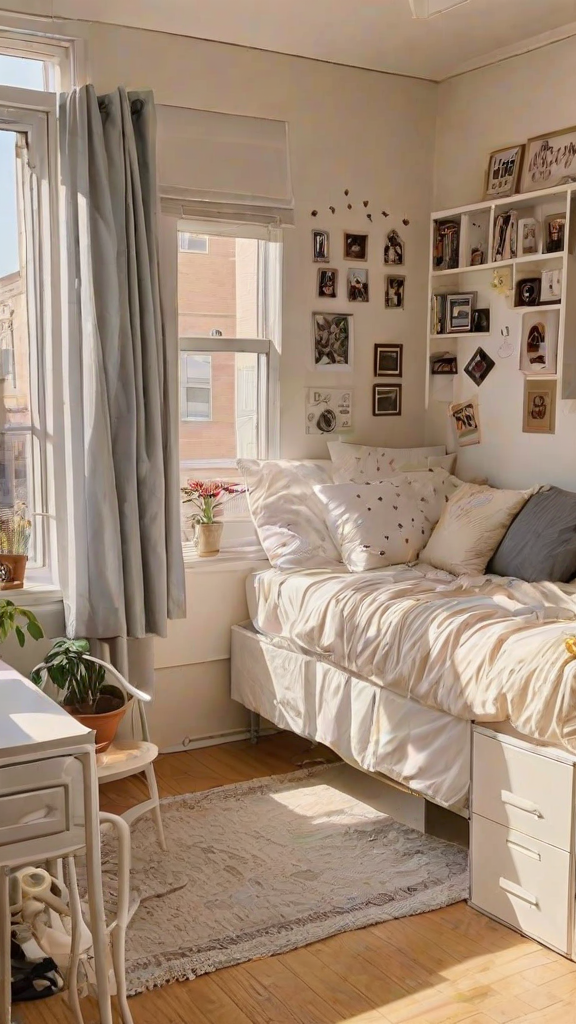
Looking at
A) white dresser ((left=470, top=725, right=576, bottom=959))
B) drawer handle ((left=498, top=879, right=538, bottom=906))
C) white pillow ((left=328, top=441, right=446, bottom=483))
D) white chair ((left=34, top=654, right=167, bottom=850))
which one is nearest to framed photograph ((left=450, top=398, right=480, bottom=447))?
white pillow ((left=328, top=441, right=446, bottom=483))

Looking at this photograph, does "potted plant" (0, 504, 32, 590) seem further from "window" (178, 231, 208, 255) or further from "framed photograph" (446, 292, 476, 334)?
"framed photograph" (446, 292, 476, 334)

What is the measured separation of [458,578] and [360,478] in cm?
71

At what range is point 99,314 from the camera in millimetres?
3172

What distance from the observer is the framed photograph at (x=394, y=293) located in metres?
4.07

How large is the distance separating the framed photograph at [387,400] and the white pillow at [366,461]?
0.20 m

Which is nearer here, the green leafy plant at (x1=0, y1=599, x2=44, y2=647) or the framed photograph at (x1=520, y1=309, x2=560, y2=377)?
the green leafy plant at (x1=0, y1=599, x2=44, y2=647)

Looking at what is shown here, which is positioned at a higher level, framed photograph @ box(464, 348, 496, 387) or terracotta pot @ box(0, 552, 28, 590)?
framed photograph @ box(464, 348, 496, 387)

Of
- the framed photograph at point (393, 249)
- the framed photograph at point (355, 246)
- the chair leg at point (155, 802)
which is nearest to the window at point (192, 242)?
the framed photograph at point (355, 246)

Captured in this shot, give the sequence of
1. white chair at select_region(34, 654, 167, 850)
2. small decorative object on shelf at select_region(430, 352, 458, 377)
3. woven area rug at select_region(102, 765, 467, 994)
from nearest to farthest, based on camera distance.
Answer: woven area rug at select_region(102, 765, 467, 994)
white chair at select_region(34, 654, 167, 850)
small decorative object on shelf at select_region(430, 352, 458, 377)

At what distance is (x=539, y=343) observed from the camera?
3611 mm

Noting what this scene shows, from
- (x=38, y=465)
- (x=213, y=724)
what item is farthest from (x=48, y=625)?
(x=213, y=724)

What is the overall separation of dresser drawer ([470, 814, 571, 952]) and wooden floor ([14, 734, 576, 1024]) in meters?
0.04

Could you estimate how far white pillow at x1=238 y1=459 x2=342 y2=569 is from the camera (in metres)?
3.61

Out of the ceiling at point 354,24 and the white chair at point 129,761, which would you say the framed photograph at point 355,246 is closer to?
the ceiling at point 354,24
